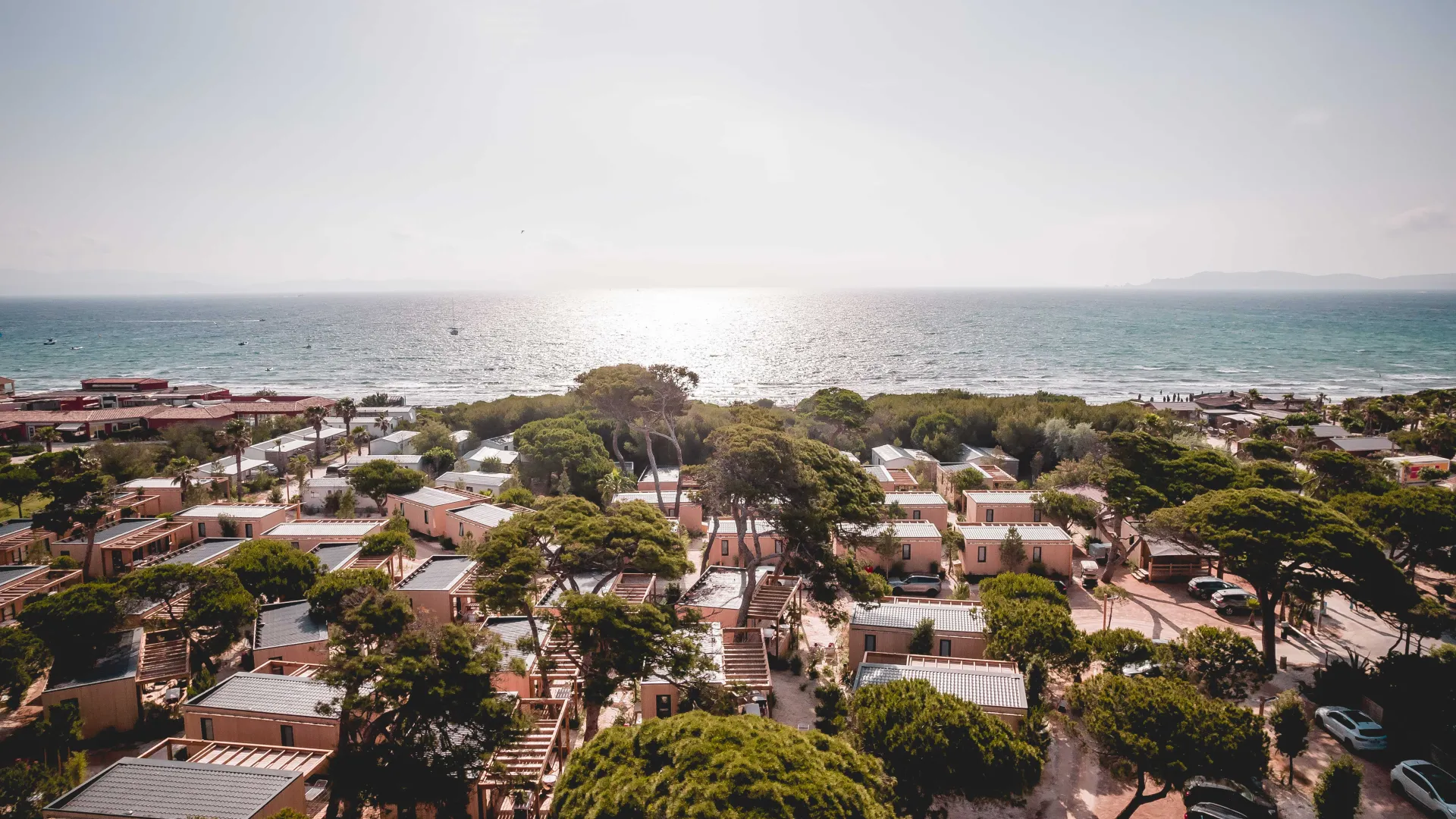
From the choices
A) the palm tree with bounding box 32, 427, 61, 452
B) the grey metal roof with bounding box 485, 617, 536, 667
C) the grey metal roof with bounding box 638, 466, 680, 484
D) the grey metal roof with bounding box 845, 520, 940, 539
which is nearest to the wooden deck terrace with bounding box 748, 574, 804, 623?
the grey metal roof with bounding box 845, 520, 940, 539

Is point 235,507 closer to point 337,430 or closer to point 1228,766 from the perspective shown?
point 337,430

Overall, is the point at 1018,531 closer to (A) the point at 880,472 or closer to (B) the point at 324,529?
(A) the point at 880,472

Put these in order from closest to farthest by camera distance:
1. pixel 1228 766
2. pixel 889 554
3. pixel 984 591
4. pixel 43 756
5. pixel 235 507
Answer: pixel 1228 766, pixel 43 756, pixel 984 591, pixel 889 554, pixel 235 507

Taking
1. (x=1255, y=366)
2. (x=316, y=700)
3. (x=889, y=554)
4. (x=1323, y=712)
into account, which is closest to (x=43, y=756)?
(x=316, y=700)

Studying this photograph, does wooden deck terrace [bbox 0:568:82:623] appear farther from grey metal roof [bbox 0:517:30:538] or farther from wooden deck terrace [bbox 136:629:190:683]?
grey metal roof [bbox 0:517:30:538]

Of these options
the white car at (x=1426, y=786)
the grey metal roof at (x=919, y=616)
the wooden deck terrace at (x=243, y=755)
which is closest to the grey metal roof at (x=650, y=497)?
the grey metal roof at (x=919, y=616)
